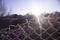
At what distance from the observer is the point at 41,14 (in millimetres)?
1014

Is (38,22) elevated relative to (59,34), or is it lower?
elevated

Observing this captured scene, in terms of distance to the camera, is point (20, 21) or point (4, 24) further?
point (4, 24)

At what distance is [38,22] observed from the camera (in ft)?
2.97

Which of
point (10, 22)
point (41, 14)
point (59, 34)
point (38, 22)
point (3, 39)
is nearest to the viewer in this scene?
point (38, 22)

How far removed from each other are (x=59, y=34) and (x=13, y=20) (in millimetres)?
728

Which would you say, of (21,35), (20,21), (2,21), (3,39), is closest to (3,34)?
(3,39)

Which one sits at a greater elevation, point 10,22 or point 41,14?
point 41,14

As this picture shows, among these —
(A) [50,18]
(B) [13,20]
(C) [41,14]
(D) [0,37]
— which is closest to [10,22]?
(B) [13,20]

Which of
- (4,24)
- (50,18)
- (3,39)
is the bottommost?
(3,39)

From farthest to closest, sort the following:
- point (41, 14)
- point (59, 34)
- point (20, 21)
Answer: point (20, 21)
point (59, 34)
point (41, 14)

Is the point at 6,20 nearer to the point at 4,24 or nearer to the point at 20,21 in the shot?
the point at 4,24

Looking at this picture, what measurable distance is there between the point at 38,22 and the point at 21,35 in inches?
15.0

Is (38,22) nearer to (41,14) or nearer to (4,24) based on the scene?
(41,14)

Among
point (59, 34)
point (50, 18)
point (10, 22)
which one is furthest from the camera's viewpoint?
point (10, 22)
